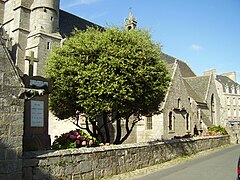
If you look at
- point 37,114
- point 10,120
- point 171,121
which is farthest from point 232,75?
point 10,120

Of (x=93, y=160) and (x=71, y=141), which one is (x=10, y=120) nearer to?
(x=93, y=160)

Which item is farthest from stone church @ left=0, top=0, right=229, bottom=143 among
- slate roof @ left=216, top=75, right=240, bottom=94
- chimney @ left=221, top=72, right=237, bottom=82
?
chimney @ left=221, top=72, right=237, bottom=82

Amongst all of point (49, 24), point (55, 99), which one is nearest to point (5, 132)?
point (55, 99)

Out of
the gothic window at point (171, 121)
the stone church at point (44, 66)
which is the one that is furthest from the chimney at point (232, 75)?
the gothic window at point (171, 121)

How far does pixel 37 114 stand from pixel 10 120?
9.20 ft

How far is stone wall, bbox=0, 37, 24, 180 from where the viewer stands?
5.60m

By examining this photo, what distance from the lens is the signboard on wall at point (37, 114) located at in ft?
27.6

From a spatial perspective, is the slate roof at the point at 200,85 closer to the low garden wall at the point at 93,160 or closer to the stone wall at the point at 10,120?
the low garden wall at the point at 93,160

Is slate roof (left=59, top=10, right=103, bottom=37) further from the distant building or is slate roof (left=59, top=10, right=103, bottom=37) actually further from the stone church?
the distant building

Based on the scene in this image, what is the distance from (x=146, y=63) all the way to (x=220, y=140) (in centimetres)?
1303

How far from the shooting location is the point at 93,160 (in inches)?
309

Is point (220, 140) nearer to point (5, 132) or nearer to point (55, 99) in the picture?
point (55, 99)

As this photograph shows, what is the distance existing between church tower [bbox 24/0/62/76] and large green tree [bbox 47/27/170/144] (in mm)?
18603

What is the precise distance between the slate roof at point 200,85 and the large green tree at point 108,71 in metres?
24.9
